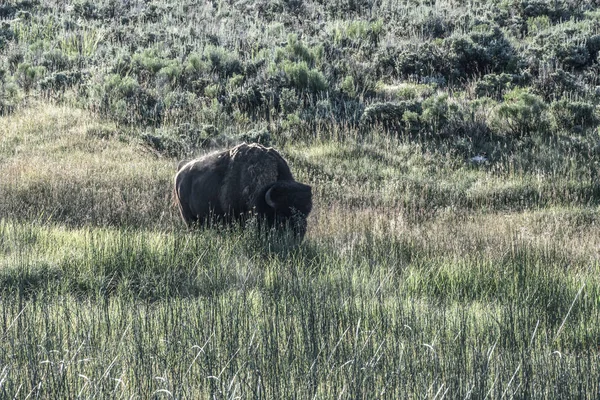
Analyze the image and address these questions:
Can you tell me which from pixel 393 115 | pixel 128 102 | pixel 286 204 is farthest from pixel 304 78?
pixel 286 204

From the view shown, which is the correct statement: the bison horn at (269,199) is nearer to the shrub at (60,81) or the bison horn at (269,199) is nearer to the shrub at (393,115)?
the shrub at (393,115)

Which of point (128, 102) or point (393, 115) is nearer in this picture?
point (393, 115)

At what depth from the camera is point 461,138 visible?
17.3m

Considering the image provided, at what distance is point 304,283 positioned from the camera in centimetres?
779

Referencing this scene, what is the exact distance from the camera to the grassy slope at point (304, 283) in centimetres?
579

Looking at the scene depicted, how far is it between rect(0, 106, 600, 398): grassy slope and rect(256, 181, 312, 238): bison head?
17.3 inches

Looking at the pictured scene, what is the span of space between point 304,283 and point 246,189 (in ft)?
10.4

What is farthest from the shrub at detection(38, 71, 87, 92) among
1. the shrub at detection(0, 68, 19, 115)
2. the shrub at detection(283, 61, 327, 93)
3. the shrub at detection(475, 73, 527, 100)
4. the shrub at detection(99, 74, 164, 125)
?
the shrub at detection(475, 73, 527, 100)

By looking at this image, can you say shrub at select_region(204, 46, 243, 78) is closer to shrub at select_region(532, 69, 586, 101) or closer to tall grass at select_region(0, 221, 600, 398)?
shrub at select_region(532, 69, 586, 101)

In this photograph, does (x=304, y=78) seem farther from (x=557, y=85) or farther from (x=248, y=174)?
(x=248, y=174)

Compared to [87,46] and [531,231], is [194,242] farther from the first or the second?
[87,46]

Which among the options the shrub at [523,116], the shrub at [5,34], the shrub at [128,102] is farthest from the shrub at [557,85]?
the shrub at [5,34]

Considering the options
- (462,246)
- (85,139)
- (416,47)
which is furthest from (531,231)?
(416,47)

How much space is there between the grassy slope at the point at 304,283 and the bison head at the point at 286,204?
1.44ft
